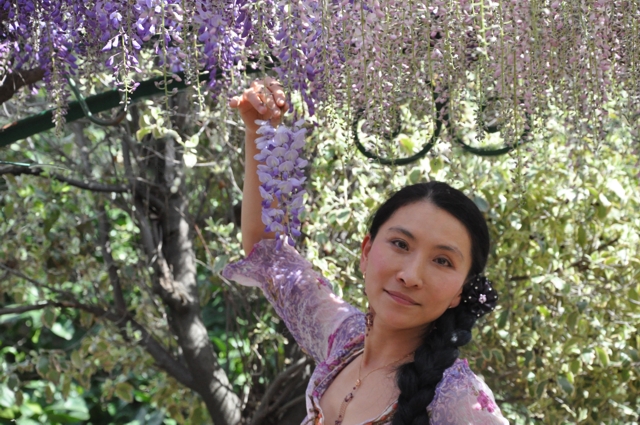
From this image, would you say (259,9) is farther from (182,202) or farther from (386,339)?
(182,202)

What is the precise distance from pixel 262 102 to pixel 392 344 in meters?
0.46

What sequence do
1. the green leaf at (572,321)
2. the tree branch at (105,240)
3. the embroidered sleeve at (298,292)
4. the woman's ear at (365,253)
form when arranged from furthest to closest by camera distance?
the tree branch at (105,240) < the green leaf at (572,321) < the embroidered sleeve at (298,292) < the woman's ear at (365,253)

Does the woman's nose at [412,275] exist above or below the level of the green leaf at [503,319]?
below

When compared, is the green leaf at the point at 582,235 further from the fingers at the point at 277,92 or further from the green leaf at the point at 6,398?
the green leaf at the point at 6,398

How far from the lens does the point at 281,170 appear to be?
120 cm

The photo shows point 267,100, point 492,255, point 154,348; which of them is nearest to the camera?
point 267,100

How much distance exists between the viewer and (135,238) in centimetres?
331

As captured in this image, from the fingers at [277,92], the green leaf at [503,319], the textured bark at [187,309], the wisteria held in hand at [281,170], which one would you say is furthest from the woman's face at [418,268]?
the textured bark at [187,309]

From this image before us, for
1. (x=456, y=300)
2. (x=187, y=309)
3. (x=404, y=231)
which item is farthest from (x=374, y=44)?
(x=187, y=309)

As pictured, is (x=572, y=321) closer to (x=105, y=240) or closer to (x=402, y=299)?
(x=402, y=299)

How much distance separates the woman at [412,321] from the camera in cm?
112

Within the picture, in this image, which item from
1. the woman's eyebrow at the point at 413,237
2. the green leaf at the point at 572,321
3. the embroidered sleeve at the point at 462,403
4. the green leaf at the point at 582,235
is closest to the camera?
the embroidered sleeve at the point at 462,403

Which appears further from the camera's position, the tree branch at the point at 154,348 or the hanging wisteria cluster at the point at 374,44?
the tree branch at the point at 154,348

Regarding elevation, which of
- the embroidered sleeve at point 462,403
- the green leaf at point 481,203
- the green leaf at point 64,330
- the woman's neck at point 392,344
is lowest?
the embroidered sleeve at point 462,403
